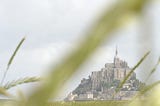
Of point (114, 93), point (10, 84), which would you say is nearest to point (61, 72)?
point (114, 93)

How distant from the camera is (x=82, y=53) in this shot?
253 mm

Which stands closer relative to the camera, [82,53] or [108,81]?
[82,53]

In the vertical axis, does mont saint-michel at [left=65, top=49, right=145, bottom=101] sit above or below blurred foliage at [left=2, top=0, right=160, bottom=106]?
above

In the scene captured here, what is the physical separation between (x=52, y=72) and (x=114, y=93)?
1.56 m

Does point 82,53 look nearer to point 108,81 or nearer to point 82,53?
point 82,53

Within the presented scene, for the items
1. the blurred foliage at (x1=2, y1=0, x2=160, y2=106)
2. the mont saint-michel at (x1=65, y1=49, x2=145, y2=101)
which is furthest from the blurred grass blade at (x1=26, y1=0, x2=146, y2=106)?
the mont saint-michel at (x1=65, y1=49, x2=145, y2=101)

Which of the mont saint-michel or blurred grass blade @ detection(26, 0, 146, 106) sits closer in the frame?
blurred grass blade @ detection(26, 0, 146, 106)

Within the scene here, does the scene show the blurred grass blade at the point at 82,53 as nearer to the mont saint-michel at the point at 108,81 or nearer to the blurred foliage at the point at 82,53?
the blurred foliage at the point at 82,53

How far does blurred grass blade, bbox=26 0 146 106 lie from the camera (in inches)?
9.9

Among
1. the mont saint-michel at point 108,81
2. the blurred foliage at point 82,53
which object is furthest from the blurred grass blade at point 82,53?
the mont saint-michel at point 108,81

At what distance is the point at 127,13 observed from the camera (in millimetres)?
277

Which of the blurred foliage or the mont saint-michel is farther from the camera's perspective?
the mont saint-michel

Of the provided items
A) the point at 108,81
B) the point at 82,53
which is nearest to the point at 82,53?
the point at 82,53

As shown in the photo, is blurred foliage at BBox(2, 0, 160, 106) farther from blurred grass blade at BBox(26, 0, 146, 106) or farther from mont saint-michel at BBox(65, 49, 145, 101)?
mont saint-michel at BBox(65, 49, 145, 101)
